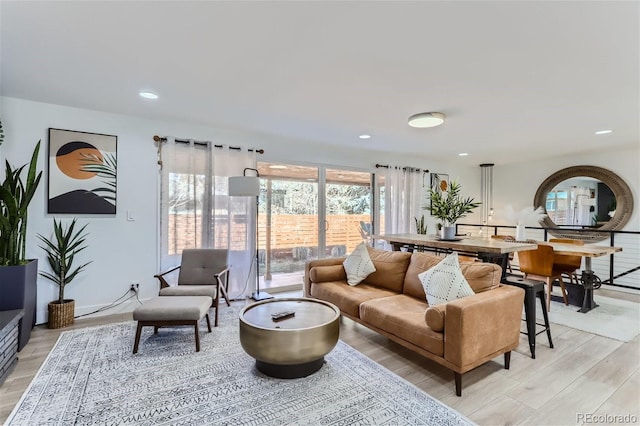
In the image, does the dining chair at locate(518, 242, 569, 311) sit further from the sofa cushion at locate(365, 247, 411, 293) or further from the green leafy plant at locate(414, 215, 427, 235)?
the green leafy plant at locate(414, 215, 427, 235)

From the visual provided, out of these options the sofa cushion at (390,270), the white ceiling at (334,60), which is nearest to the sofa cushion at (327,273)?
the sofa cushion at (390,270)

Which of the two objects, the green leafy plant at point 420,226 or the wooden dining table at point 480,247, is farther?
the green leafy plant at point 420,226

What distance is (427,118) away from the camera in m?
3.46

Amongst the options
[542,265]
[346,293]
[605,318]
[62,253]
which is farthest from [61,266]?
[605,318]

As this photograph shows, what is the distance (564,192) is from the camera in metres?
6.11

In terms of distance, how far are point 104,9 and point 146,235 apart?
2.70 m

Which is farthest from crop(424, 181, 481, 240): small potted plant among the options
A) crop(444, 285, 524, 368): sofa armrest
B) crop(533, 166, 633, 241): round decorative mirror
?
crop(533, 166, 633, 241): round decorative mirror

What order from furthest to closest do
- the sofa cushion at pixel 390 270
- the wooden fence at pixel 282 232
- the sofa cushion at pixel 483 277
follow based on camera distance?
1. the wooden fence at pixel 282 232
2. the sofa cushion at pixel 390 270
3. the sofa cushion at pixel 483 277

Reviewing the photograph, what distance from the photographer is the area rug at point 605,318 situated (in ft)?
10.6

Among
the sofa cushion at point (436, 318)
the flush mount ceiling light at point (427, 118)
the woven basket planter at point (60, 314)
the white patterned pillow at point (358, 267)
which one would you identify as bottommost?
the woven basket planter at point (60, 314)

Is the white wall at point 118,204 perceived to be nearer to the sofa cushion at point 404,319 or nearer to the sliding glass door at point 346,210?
the sliding glass door at point 346,210

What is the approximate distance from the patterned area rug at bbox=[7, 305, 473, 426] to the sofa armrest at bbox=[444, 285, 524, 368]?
0.39 metres

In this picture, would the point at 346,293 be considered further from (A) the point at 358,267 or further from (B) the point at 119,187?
(B) the point at 119,187

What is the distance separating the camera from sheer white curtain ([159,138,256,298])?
395 centimetres
